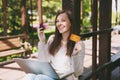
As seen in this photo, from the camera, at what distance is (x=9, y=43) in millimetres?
7574

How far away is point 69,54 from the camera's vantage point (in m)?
2.95

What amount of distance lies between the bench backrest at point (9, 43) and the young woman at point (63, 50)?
4.32 meters

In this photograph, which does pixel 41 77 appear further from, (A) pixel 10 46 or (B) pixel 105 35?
(A) pixel 10 46

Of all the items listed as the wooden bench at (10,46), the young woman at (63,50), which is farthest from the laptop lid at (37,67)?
the wooden bench at (10,46)

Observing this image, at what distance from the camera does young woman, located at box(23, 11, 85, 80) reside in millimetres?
2883

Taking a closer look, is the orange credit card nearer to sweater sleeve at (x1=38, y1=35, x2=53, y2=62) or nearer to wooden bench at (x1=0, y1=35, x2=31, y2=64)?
sweater sleeve at (x1=38, y1=35, x2=53, y2=62)

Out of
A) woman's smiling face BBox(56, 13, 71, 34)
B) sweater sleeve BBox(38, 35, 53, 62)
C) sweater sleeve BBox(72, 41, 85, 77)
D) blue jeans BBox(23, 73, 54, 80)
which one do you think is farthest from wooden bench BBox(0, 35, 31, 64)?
blue jeans BBox(23, 73, 54, 80)

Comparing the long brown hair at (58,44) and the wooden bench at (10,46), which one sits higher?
the long brown hair at (58,44)

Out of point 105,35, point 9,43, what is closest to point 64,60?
point 105,35

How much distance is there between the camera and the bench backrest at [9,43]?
7293 millimetres

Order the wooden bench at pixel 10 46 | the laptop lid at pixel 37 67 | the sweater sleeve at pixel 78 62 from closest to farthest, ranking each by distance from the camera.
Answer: the laptop lid at pixel 37 67
the sweater sleeve at pixel 78 62
the wooden bench at pixel 10 46

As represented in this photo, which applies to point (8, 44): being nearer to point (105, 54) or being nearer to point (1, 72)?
point (1, 72)

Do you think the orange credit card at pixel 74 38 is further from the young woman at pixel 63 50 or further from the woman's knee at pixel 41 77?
the woman's knee at pixel 41 77

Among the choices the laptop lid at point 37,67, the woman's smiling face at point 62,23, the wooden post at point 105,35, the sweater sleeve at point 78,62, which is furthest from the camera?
the wooden post at point 105,35
